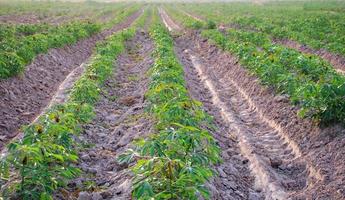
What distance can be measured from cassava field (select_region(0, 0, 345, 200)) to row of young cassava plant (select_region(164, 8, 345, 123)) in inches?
1.1

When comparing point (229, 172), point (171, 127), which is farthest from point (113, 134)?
point (171, 127)

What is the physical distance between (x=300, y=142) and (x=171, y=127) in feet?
10.1

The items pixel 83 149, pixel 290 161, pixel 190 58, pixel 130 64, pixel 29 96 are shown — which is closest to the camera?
pixel 83 149

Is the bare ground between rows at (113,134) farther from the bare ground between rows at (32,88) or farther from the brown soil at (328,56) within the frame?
the brown soil at (328,56)

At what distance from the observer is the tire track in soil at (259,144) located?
6.40 meters

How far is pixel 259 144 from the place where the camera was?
7.86m

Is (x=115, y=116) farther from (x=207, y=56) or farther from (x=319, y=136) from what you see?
(x=207, y=56)

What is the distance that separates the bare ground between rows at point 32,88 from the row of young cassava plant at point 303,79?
5133 mm

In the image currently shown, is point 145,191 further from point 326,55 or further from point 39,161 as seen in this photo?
point 326,55

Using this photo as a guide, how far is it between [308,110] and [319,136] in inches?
25.1

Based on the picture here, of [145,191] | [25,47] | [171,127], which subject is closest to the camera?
[145,191]

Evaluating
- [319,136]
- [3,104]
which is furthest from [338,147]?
[3,104]

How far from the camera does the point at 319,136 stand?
7.39 meters

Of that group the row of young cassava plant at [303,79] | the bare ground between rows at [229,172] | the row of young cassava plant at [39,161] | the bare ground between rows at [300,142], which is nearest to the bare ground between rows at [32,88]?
the row of young cassava plant at [39,161]
